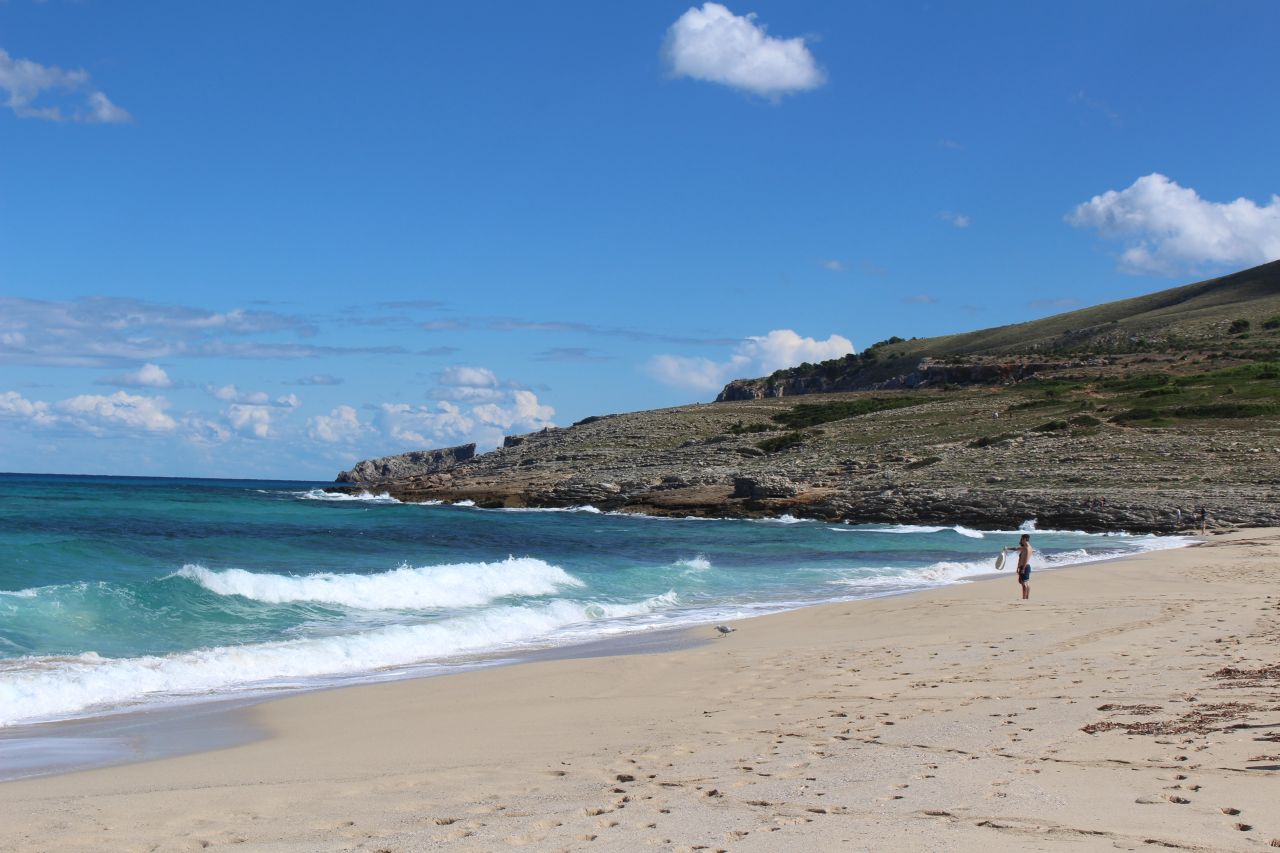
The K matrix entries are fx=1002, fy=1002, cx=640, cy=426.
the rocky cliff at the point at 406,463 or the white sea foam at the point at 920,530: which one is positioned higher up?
the rocky cliff at the point at 406,463

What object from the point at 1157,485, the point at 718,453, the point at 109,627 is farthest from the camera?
the point at 718,453

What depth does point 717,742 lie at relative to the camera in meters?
8.09

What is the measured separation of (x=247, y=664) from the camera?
13273mm

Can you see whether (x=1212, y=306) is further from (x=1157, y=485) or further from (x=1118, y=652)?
(x=1118, y=652)

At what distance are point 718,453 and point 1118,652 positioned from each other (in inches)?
2144

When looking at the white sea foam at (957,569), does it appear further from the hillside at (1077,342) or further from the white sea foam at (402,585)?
the hillside at (1077,342)

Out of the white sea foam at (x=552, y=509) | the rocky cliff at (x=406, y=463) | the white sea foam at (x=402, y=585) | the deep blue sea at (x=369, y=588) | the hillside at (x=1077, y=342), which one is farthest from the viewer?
the rocky cliff at (x=406, y=463)

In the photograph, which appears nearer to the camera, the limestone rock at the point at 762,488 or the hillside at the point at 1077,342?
the limestone rock at the point at 762,488

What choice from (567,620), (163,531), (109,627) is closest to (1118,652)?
(567,620)

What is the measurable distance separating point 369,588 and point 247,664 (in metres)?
7.49

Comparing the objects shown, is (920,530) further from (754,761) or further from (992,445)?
(754,761)

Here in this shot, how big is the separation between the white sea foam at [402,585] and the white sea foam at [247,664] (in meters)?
2.88

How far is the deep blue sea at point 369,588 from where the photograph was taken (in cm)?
1306

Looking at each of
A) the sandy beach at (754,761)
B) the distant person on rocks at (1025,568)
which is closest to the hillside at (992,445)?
the distant person on rocks at (1025,568)
